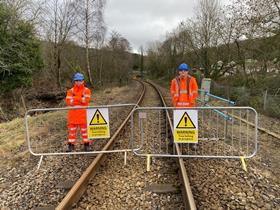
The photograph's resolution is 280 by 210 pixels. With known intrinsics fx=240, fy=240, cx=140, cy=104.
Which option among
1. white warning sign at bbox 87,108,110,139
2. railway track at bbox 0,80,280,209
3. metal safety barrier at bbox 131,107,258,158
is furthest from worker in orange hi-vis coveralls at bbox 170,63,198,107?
white warning sign at bbox 87,108,110,139

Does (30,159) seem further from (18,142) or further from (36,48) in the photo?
(36,48)

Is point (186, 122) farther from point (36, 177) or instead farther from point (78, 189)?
point (36, 177)

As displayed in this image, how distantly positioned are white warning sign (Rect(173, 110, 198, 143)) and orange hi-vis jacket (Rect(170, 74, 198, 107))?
110cm

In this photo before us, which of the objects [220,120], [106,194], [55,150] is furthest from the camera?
[220,120]

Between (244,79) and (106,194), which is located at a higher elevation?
(244,79)

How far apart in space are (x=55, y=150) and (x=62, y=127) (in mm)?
2888

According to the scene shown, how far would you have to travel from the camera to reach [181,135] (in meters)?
5.17

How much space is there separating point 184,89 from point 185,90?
36 millimetres

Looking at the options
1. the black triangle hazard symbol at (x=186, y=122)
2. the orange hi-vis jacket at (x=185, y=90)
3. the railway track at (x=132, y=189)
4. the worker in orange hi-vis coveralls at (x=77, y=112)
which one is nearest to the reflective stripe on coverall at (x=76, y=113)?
the worker in orange hi-vis coveralls at (x=77, y=112)

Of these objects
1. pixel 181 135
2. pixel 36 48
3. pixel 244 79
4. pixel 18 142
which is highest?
pixel 36 48

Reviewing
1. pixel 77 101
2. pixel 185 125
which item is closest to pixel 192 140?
pixel 185 125

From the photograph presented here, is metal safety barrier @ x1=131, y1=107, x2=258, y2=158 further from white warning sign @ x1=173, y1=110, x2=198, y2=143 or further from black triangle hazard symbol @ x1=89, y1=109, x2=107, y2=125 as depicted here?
black triangle hazard symbol @ x1=89, y1=109, x2=107, y2=125

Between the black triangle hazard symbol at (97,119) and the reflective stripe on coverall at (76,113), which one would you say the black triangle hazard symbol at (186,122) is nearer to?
the black triangle hazard symbol at (97,119)

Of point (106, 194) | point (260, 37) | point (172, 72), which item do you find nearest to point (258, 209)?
point (106, 194)
